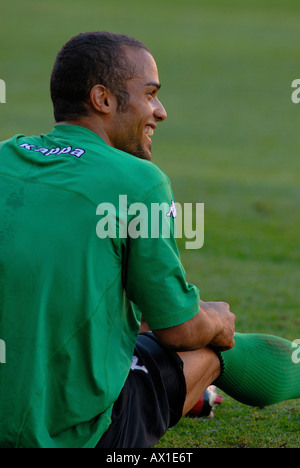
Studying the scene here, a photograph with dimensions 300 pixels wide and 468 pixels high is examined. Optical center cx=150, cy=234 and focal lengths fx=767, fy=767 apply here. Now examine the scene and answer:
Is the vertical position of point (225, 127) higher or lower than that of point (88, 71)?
higher

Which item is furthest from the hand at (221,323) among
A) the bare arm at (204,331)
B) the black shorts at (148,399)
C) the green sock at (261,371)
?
the green sock at (261,371)

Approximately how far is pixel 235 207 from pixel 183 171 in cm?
201

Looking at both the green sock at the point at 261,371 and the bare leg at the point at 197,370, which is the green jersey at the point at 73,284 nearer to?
the bare leg at the point at 197,370

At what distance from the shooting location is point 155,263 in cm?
202

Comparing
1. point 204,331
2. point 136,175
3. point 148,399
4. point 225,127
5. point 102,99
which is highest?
point 225,127

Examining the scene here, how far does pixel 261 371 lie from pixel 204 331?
0.62 meters

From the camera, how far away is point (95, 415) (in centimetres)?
207

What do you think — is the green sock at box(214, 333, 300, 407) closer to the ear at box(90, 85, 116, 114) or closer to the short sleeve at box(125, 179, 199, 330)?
the short sleeve at box(125, 179, 199, 330)

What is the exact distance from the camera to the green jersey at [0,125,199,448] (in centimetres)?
197

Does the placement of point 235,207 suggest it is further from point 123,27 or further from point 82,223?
point 123,27

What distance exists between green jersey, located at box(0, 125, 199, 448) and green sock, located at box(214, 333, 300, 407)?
2.16ft

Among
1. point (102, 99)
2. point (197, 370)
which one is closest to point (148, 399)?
point (197, 370)

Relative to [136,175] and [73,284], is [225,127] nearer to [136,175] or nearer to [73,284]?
[136,175]
